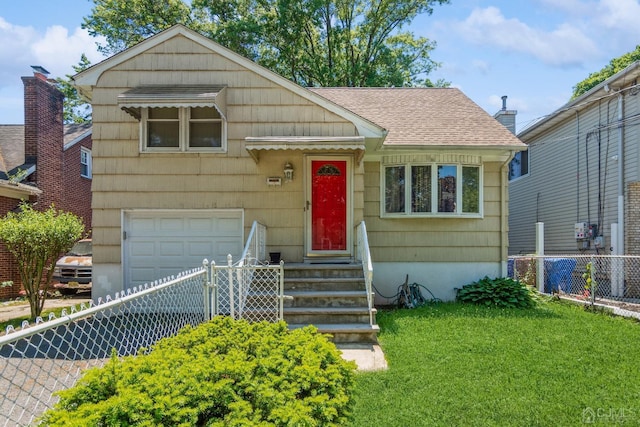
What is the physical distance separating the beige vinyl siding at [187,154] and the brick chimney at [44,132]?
6.57 m

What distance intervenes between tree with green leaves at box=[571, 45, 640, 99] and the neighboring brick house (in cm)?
2681

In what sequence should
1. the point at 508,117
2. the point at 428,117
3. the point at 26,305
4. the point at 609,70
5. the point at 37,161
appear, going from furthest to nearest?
the point at 609,70 → the point at 508,117 → the point at 37,161 → the point at 26,305 → the point at 428,117

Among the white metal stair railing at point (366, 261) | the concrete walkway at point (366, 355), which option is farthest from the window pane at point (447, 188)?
the concrete walkway at point (366, 355)

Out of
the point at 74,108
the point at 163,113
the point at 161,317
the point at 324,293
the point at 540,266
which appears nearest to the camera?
the point at 161,317

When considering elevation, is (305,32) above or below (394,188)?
above

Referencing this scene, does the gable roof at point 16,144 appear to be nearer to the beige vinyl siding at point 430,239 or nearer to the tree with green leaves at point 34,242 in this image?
the tree with green leaves at point 34,242

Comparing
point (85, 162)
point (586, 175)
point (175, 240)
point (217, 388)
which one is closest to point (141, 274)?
point (175, 240)

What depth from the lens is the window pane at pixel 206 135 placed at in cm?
841

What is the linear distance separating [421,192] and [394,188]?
1.96 feet

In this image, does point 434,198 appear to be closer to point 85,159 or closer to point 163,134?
point 163,134

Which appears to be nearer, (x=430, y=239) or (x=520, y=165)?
(x=430, y=239)

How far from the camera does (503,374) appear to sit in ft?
15.4

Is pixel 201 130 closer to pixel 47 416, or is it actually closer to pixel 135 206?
pixel 135 206

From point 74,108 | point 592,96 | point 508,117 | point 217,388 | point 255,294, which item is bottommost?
point 255,294
